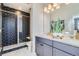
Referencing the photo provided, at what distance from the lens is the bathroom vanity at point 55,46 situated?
1506 mm

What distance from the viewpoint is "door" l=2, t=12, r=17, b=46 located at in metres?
1.79

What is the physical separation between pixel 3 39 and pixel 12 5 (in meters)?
0.61

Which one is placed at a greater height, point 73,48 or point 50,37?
point 50,37

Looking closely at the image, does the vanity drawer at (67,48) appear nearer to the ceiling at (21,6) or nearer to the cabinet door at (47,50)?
the cabinet door at (47,50)

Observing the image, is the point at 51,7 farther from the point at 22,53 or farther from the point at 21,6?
the point at 22,53

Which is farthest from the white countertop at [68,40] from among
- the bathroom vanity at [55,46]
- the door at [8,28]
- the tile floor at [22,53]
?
the door at [8,28]

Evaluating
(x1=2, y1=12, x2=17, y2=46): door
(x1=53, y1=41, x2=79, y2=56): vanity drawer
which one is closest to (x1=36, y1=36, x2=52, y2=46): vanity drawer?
(x1=53, y1=41, x2=79, y2=56): vanity drawer

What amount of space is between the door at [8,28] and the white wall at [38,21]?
328 millimetres

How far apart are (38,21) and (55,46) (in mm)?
551

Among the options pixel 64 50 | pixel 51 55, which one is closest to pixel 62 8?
pixel 64 50

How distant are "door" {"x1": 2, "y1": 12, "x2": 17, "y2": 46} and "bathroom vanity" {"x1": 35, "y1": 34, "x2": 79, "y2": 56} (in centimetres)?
45

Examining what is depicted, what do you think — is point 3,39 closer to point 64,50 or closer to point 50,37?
point 50,37

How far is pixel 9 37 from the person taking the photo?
1.82 m

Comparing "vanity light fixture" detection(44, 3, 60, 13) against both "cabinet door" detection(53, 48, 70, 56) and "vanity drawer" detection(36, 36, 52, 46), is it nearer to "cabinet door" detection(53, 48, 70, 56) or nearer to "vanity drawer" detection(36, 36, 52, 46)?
"vanity drawer" detection(36, 36, 52, 46)
